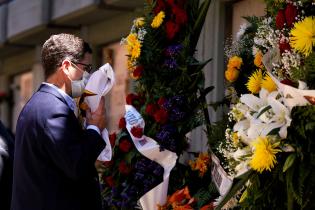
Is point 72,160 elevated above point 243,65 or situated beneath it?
situated beneath

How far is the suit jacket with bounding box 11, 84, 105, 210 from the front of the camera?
15.0 feet

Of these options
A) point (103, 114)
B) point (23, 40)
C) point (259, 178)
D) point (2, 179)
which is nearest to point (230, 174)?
point (259, 178)

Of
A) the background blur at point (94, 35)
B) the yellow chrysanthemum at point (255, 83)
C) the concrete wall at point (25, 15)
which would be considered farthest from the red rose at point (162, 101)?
the concrete wall at point (25, 15)

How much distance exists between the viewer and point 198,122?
5832 millimetres

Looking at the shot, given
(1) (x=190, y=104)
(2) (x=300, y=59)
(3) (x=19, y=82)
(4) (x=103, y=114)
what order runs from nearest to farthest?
(2) (x=300, y=59) → (4) (x=103, y=114) → (1) (x=190, y=104) → (3) (x=19, y=82)

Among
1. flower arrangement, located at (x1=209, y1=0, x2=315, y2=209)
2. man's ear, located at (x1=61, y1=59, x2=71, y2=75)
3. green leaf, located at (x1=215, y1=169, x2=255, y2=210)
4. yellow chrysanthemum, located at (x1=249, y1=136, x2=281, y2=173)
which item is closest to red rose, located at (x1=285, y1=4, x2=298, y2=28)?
flower arrangement, located at (x1=209, y1=0, x2=315, y2=209)

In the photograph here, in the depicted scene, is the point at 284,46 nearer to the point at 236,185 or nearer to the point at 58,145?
the point at 236,185

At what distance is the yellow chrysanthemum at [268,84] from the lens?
4578 mm

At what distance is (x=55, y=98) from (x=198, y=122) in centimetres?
138

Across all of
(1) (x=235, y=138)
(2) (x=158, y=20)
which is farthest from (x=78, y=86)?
(2) (x=158, y=20)

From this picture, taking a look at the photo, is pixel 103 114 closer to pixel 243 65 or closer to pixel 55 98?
pixel 55 98

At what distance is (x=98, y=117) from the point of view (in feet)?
15.8

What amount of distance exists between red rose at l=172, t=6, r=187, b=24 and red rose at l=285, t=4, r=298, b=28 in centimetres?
136

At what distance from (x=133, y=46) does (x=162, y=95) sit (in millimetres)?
444
